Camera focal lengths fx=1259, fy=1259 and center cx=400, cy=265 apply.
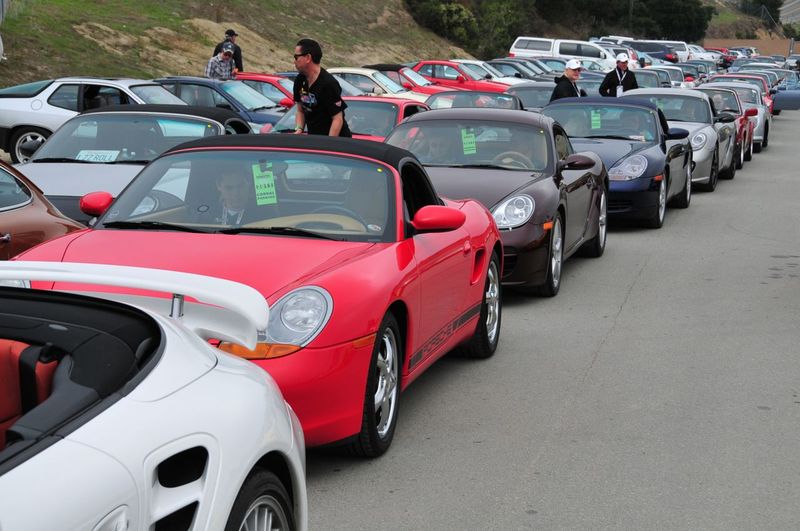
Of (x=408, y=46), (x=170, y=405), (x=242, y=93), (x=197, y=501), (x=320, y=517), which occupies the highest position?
(x=170, y=405)

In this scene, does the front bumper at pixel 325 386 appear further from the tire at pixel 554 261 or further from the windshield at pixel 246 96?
the windshield at pixel 246 96

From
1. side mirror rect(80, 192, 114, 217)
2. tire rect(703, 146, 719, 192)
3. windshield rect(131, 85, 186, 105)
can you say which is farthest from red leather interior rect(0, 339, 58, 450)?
tire rect(703, 146, 719, 192)

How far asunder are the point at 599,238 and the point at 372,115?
5027 millimetres

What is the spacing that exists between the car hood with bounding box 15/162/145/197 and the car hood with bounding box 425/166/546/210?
2.69 m

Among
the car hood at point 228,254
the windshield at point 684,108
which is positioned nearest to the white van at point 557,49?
the windshield at point 684,108

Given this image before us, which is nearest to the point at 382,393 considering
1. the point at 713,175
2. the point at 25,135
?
the point at 25,135

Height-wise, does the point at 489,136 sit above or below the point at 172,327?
below

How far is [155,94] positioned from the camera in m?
18.4

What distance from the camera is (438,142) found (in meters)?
11.5

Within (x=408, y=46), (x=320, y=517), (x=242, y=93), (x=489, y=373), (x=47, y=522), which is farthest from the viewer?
(x=408, y=46)

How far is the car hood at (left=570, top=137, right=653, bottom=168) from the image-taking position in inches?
583

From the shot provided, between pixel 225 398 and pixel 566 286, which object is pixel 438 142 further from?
pixel 225 398

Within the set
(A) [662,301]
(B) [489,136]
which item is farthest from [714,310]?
(B) [489,136]

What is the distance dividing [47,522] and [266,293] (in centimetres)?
305
